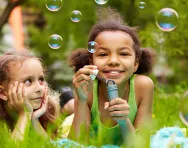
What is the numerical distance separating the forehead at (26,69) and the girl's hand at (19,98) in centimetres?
9

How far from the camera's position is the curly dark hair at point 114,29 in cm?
299

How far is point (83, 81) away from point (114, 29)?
44 cm

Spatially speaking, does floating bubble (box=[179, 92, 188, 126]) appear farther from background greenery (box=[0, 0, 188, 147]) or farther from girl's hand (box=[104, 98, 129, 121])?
girl's hand (box=[104, 98, 129, 121])

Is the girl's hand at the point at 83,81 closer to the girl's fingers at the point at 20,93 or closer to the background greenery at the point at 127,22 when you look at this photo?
the girl's fingers at the point at 20,93

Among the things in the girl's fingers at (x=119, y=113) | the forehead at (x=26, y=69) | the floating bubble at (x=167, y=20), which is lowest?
the girl's fingers at (x=119, y=113)

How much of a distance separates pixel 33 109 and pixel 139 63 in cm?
69

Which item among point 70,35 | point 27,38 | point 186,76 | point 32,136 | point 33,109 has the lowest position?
point 32,136

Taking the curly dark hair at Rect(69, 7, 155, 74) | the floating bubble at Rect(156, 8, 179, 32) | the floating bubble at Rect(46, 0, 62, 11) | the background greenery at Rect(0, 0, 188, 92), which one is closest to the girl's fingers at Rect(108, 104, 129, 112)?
the curly dark hair at Rect(69, 7, 155, 74)

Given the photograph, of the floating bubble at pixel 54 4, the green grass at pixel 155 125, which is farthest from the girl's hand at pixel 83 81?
the floating bubble at pixel 54 4

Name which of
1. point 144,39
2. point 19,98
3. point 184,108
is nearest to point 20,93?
point 19,98

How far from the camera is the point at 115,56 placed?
2783mm

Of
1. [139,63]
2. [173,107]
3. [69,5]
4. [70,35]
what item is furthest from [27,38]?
[139,63]

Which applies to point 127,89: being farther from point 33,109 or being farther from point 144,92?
point 33,109

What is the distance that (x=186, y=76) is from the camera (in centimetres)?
818
